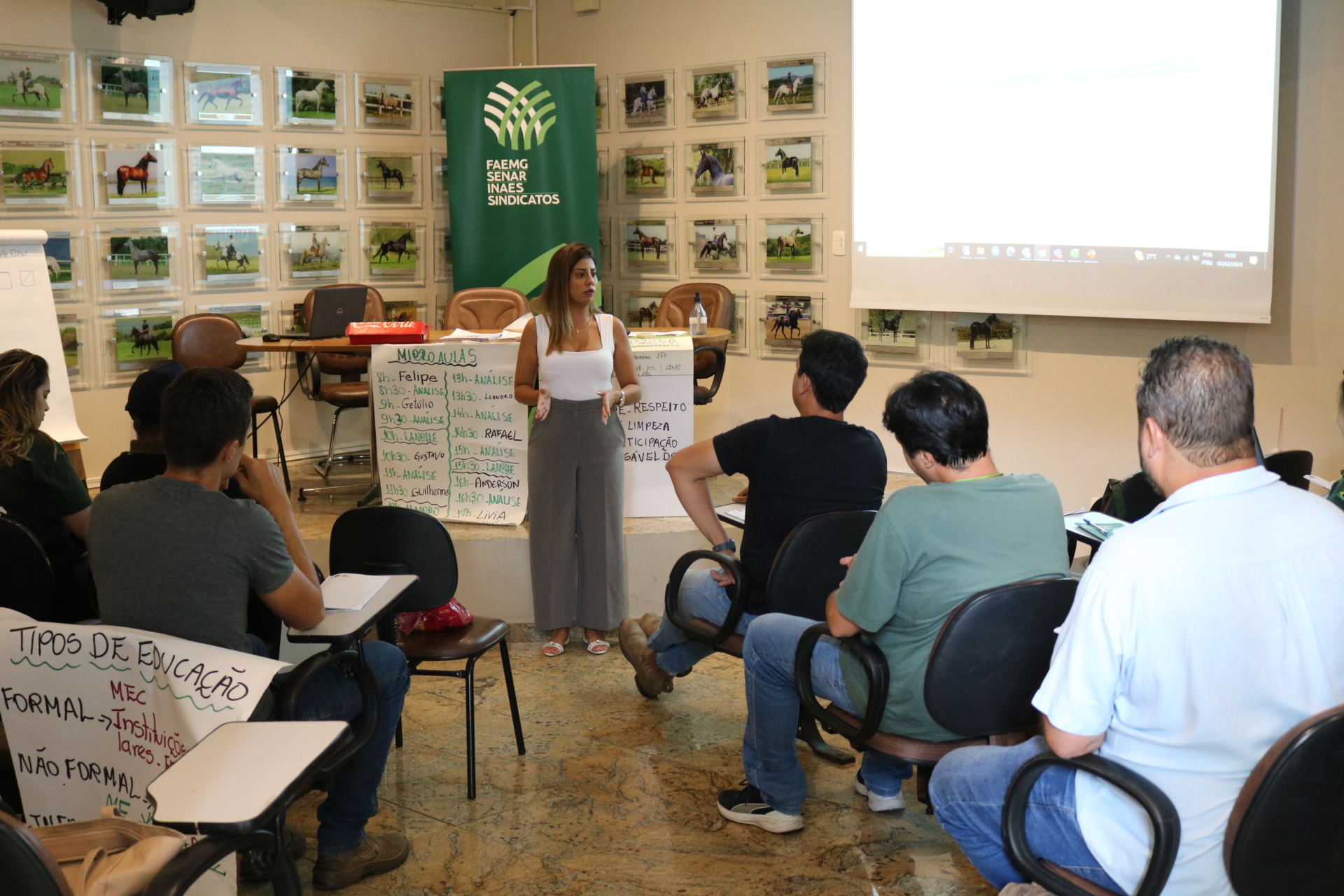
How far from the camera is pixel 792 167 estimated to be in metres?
6.57

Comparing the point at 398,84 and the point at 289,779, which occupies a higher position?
the point at 398,84

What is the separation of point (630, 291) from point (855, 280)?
1.73 meters

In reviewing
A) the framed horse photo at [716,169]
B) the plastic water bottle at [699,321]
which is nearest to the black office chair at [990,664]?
the plastic water bottle at [699,321]

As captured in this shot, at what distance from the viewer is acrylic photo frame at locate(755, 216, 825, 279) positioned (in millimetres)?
6570

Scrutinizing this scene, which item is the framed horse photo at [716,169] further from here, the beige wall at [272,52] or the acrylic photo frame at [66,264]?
the acrylic photo frame at [66,264]

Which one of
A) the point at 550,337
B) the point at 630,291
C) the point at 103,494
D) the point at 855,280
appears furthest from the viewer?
the point at 630,291

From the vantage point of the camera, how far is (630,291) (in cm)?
745

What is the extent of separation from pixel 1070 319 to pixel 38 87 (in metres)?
5.44

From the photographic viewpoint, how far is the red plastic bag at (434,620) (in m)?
3.23

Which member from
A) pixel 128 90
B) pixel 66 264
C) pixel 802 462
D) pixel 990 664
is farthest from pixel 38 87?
pixel 990 664

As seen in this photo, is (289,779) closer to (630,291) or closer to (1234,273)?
(1234,273)

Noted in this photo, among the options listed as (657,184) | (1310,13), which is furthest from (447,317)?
(1310,13)

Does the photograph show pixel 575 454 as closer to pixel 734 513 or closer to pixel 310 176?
pixel 734 513

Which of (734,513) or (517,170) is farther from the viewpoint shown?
(517,170)
